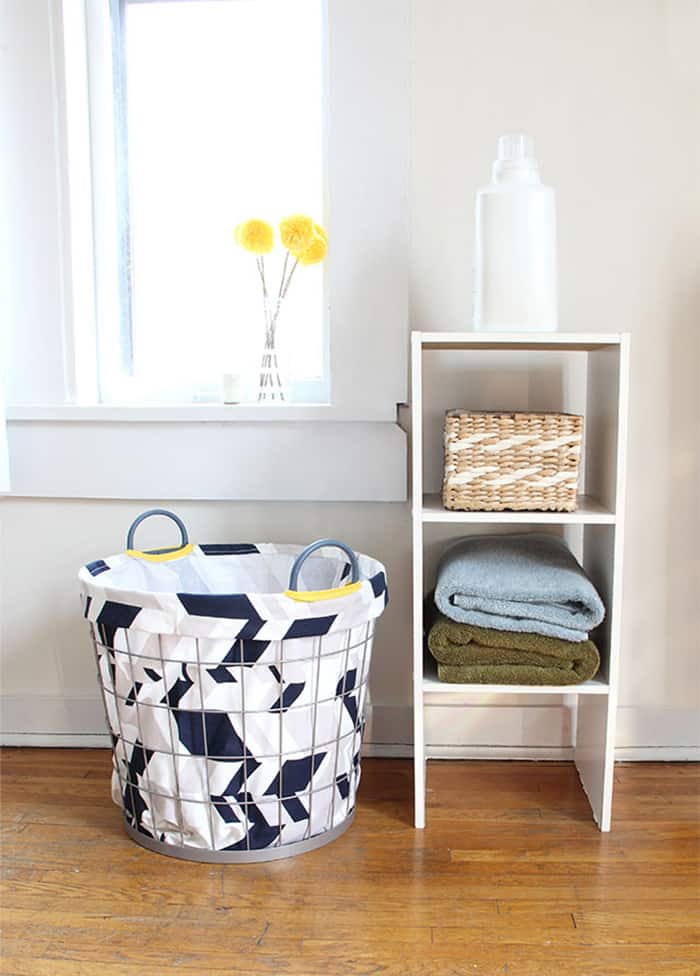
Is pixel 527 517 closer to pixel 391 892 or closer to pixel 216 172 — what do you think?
pixel 391 892

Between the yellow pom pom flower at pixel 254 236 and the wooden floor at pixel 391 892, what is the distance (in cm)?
96

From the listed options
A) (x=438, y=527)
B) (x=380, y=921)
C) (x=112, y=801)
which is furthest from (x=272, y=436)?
(x=380, y=921)

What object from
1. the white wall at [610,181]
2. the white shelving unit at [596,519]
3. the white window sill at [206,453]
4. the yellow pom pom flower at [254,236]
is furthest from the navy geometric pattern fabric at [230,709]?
the yellow pom pom flower at [254,236]

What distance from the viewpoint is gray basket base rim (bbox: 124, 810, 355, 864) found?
51.9 inches

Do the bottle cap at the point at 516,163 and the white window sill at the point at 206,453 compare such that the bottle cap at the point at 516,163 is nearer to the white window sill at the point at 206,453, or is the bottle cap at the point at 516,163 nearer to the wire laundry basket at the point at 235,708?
the white window sill at the point at 206,453

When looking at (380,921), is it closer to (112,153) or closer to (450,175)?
(450,175)

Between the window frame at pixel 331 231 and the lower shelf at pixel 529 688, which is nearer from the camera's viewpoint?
the lower shelf at pixel 529 688

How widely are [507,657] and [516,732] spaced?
355 millimetres

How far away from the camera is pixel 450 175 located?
1586 mm

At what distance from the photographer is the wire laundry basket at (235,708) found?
1.23 m

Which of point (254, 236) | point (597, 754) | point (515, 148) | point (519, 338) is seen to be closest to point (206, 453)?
point (254, 236)

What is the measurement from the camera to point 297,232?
1659 millimetres

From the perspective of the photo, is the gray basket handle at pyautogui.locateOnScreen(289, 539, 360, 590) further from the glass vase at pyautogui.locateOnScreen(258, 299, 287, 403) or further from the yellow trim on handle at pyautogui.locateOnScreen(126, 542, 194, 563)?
the glass vase at pyautogui.locateOnScreen(258, 299, 287, 403)

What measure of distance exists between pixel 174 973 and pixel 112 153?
1347 millimetres
